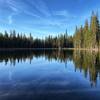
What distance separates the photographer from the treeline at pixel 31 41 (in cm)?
11931

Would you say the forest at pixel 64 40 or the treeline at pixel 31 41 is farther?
the treeline at pixel 31 41

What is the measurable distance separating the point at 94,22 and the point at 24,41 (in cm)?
7244

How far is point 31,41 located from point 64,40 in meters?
32.4

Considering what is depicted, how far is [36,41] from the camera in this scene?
163 m

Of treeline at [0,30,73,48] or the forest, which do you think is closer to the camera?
the forest

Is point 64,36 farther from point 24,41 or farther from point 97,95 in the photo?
point 97,95

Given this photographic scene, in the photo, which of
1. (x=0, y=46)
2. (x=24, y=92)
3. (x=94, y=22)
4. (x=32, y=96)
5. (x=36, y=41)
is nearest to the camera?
(x=32, y=96)

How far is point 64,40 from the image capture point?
546ft

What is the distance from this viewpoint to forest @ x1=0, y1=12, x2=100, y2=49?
275ft

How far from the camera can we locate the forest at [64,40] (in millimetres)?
83875

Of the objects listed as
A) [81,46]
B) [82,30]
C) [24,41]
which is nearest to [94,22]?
[82,30]

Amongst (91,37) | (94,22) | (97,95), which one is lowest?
(97,95)

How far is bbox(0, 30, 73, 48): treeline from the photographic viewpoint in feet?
391

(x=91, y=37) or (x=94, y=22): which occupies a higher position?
(x=94, y=22)
